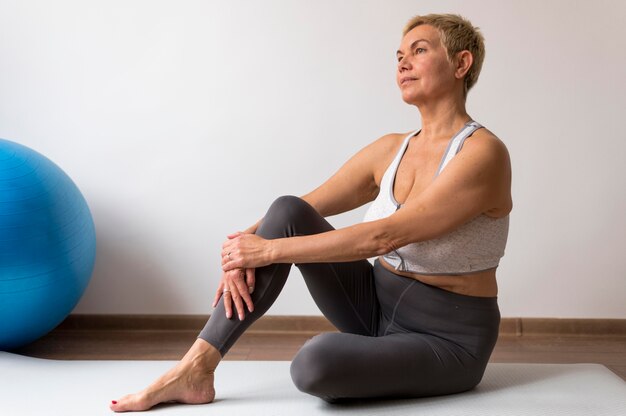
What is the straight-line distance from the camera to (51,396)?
6.70 ft

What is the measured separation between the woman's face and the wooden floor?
1180 millimetres

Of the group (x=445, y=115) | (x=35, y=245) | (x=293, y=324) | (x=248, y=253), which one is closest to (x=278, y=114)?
(x=293, y=324)

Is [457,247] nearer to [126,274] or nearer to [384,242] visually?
[384,242]

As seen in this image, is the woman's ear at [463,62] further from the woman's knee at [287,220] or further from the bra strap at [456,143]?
the woman's knee at [287,220]

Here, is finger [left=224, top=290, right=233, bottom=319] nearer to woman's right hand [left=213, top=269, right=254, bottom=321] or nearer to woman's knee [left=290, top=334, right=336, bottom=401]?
woman's right hand [left=213, top=269, right=254, bottom=321]

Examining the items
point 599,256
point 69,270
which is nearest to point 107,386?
point 69,270

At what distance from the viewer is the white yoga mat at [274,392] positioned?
1.85 m

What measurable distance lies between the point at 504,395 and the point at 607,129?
5.05 feet

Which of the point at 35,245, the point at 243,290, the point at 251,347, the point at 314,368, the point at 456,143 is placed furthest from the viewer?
the point at 251,347

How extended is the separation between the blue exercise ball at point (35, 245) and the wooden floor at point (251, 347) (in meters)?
0.23

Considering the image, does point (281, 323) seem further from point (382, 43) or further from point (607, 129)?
point (607, 129)

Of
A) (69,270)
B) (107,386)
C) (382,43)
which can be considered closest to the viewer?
(107,386)

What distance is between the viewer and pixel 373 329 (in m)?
2.09

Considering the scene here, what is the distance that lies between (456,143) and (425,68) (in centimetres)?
21
